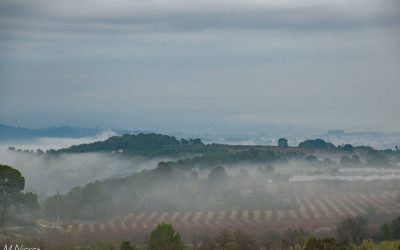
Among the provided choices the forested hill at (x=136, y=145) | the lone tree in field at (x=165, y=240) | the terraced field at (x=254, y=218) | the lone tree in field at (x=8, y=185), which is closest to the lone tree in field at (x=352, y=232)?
the terraced field at (x=254, y=218)

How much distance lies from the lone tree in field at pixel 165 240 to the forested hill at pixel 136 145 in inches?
2767

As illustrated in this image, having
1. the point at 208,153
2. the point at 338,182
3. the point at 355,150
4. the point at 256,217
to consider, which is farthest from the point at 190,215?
the point at 355,150

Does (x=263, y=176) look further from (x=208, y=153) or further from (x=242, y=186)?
(x=208, y=153)

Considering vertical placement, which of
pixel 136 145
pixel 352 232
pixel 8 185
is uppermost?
pixel 136 145

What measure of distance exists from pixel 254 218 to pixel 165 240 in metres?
23.4

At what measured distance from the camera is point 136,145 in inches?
5172

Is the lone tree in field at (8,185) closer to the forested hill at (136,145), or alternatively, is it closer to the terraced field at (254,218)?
the terraced field at (254,218)

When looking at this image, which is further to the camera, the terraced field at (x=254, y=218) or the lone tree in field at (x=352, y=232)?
the terraced field at (x=254, y=218)

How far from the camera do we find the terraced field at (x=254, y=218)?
70812mm

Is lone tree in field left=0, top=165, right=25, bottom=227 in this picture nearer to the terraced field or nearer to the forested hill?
the terraced field

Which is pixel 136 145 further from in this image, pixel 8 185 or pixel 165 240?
pixel 165 240

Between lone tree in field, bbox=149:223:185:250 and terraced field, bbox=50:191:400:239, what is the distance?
10850 mm

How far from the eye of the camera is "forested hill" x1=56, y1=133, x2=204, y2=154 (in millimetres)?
129750

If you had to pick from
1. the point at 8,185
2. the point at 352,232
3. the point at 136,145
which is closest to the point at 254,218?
the point at 352,232
